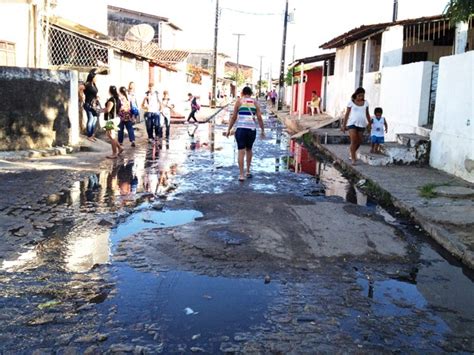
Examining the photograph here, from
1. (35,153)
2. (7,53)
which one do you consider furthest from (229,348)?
(7,53)

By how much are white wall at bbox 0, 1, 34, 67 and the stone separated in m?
11.8

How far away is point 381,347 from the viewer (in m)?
3.67

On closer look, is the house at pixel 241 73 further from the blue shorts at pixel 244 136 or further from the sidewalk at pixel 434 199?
the blue shorts at pixel 244 136

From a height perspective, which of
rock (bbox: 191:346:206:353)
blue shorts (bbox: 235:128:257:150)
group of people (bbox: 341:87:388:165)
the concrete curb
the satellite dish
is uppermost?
the satellite dish

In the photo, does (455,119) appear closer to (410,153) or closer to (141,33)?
(410,153)

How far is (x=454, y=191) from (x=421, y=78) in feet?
16.3

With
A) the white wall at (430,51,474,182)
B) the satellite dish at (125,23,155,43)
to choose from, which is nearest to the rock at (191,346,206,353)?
the white wall at (430,51,474,182)

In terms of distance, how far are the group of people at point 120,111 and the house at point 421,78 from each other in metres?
6.85

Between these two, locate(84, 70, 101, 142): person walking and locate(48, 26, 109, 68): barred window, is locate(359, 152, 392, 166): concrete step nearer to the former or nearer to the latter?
locate(84, 70, 101, 142): person walking

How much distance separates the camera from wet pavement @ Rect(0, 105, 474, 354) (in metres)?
3.77

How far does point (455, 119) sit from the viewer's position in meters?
10.5

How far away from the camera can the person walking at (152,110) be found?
1716 cm

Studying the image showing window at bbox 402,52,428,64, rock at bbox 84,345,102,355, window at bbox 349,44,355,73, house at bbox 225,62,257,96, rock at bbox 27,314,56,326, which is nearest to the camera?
rock at bbox 84,345,102,355

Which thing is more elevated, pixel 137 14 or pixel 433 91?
pixel 137 14
